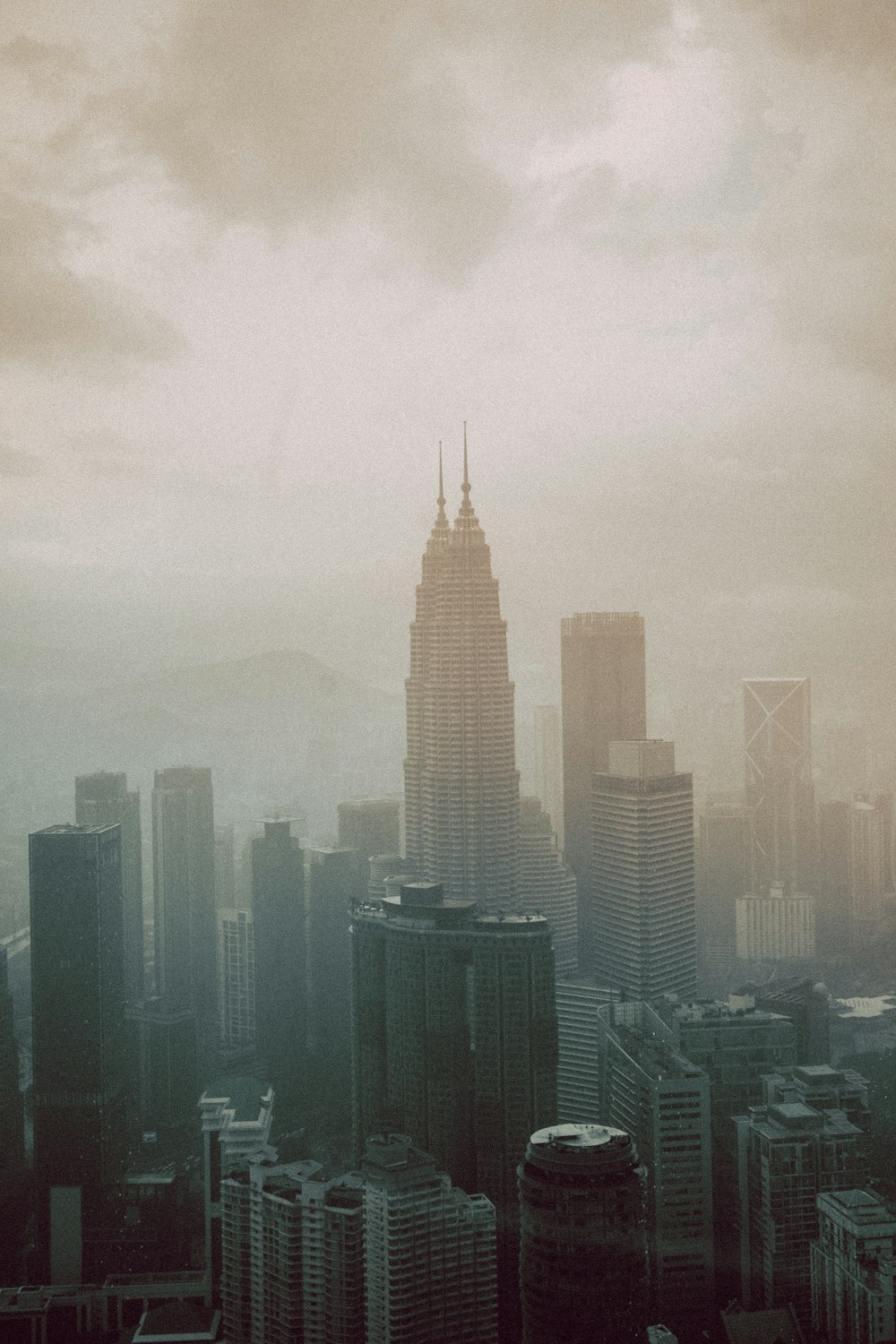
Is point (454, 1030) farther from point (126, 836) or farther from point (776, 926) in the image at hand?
point (776, 926)

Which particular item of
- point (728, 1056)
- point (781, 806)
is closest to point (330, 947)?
point (728, 1056)

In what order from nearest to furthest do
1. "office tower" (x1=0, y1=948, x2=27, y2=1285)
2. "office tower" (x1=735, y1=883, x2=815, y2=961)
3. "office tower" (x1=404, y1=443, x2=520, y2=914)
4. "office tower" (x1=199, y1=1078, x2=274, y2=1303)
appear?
"office tower" (x1=199, y1=1078, x2=274, y2=1303) < "office tower" (x1=0, y1=948, x2=27, y2=1285) < "office tower" (x1=735, y1=883, x2=815, y2=961) < "office tower" (x1=404, y1=443, x2=520, y2=914)

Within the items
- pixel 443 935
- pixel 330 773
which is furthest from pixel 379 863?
pixel 443 935

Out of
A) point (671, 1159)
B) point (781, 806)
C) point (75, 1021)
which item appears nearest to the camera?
point (671, 1159)

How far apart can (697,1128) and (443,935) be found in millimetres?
1597

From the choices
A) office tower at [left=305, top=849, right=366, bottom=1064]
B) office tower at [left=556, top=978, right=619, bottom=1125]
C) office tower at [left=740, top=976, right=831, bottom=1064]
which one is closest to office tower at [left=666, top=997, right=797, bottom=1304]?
office tower at [left=740, top=976, right=831, bottom=1064]

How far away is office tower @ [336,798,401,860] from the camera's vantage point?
8.15 meters

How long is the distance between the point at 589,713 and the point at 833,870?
2098 mm

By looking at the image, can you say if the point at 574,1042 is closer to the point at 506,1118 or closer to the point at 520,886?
the point at 506,1118

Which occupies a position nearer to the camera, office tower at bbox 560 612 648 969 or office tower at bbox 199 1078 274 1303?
office tower at bbox 199 1078 274 1303

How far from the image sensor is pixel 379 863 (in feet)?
25.8

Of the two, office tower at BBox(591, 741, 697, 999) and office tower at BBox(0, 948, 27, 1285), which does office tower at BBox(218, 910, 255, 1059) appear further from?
office tower at BBox(591, 741, 697, 999)

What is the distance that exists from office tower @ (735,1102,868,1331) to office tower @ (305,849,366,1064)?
240 centimetres

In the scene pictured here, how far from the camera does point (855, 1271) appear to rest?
3.95m
